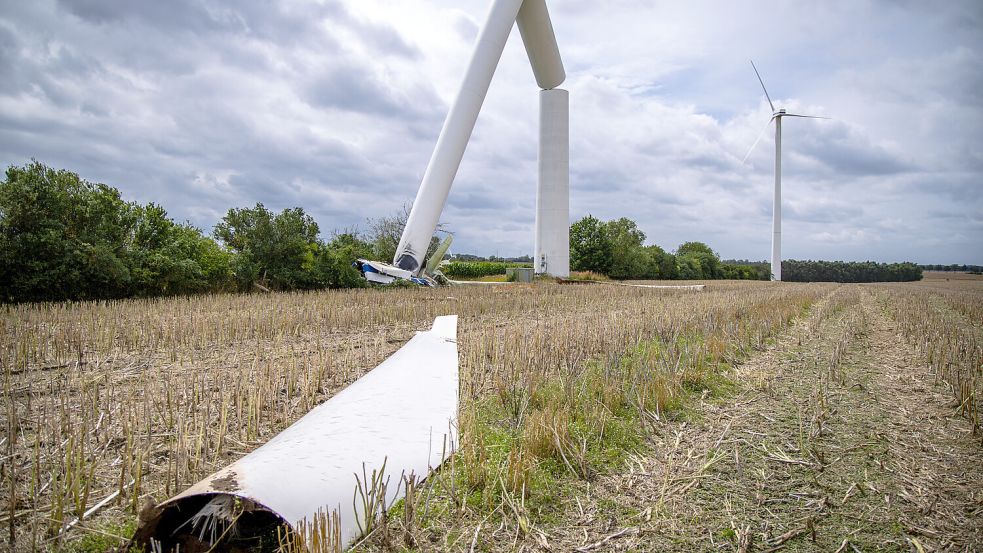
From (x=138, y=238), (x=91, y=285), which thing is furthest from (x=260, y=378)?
(x=138, y=238)

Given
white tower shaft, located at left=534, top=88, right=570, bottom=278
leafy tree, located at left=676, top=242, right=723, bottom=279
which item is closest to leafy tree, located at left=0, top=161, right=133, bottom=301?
white tower shaft, located at left=534, top=88, right=570, bottom=278

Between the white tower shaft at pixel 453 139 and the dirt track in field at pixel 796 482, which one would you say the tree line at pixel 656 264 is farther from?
the dirt track in field at pixel 796 482

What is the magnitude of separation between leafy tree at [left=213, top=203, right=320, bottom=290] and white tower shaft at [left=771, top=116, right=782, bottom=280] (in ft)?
156

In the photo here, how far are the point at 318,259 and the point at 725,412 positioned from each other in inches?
641

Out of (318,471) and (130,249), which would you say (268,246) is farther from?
(318,471)

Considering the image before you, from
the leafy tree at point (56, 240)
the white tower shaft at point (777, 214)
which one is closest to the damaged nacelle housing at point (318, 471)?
the leafy tree at point (56, 240)

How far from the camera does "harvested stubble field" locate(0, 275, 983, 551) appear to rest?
2.54 m

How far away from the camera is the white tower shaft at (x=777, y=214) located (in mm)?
48500

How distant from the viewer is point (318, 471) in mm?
2701

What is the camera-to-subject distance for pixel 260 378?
15.6 ft

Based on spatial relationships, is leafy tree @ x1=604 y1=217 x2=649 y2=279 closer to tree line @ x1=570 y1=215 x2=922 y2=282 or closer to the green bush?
tree line @ x1=570 y1=215 x2=922 y2=282

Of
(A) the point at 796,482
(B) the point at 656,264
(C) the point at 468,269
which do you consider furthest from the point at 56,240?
(B) the point at 656,264

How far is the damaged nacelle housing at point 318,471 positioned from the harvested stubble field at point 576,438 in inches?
9.3

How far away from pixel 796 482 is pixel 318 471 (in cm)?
288
